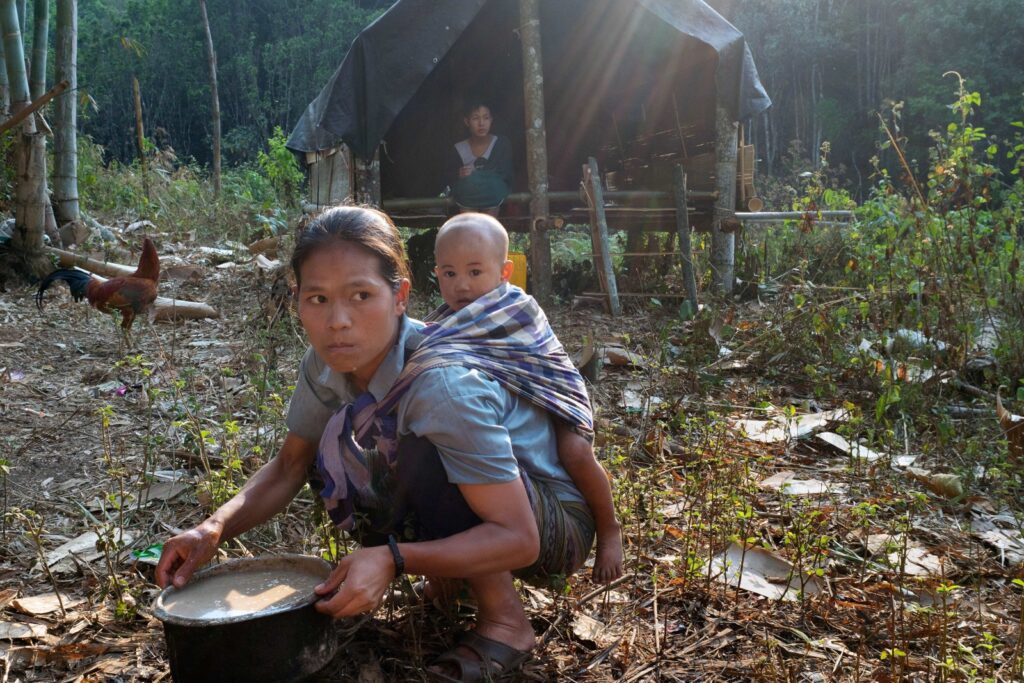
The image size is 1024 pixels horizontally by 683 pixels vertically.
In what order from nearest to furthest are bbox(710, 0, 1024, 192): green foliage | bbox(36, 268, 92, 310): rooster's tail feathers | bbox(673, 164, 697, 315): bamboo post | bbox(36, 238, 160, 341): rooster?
bbox(36, 238, 160, 341): rooster, bbox(36, 268, 92, 310): rooster's tail feathers, bbox(673, 164, 697, 315): bamboo post, bbox(710, 0, 1024, 192): green foliage

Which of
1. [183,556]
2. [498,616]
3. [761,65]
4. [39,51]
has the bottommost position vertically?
[498,616]

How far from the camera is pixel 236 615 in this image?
5.93 feet

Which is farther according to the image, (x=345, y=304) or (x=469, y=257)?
(x=469, y=257)

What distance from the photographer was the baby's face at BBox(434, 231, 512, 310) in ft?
8.89

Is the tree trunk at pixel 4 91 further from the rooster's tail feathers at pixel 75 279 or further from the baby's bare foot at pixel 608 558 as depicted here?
the baby's bare foot at pixel 608 558

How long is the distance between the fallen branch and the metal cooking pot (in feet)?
13.5

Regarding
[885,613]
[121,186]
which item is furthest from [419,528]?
[121,186]

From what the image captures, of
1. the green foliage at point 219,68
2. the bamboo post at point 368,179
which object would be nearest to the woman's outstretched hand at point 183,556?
the bamboo post at point 368,179

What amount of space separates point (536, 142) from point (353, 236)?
5.62m

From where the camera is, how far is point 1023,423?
3484 millimetres

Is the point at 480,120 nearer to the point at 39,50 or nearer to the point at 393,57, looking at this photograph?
the point at 393,57

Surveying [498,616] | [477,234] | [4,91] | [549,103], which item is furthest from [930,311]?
[4,91]

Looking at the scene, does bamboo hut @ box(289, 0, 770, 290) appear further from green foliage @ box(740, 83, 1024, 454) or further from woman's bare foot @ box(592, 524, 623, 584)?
woman's bare foot @ box(592, 524, 623, 584)

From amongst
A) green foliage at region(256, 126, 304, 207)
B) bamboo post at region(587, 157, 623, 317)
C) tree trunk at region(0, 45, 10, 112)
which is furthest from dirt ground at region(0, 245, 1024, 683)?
green foliage at region(256, 126, 304, 207)
